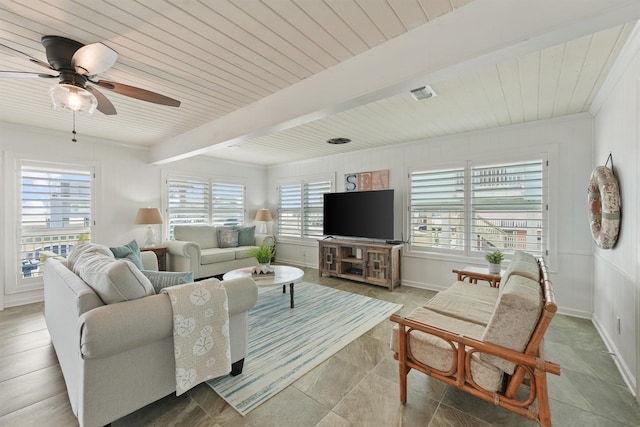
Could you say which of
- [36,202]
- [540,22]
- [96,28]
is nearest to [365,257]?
[540,22]

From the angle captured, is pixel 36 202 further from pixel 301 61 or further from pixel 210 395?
pixel 301 61

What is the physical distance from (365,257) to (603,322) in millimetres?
2790

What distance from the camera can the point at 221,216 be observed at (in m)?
5.84

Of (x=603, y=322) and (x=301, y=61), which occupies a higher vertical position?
(x=301, y=61)

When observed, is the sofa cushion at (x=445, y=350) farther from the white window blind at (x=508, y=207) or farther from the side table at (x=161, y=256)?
the side table at (x=161, y=256)

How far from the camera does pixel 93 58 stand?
1.66m

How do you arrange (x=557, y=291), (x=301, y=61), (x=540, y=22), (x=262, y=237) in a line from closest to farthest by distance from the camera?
(x=540, y=22) < (x=301, y=61) < (x=557, y=291) < (x=262, y=237)

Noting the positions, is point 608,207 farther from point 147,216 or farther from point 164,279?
point 147,216

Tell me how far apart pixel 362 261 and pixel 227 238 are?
8.82 feet

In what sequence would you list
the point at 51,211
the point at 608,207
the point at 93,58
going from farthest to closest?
the point at 51,211 → the point at 608,207 → the point at 93,58

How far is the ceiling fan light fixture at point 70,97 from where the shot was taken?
1799mm

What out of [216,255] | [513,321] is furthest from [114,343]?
[216,255]

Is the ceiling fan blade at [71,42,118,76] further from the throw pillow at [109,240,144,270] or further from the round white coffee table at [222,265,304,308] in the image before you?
the round white coffee table at [222,265,304,308]

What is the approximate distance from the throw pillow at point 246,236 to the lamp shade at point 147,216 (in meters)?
1.51
